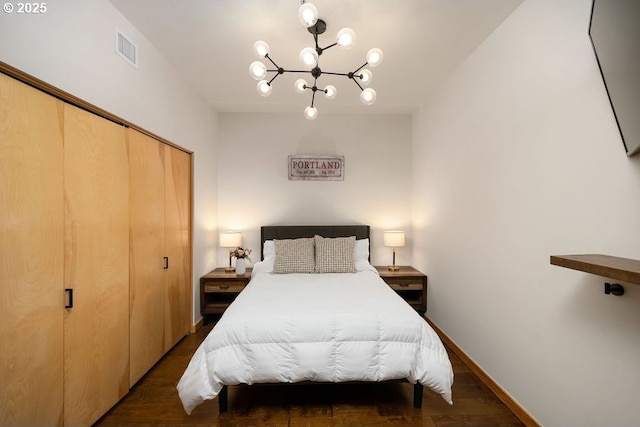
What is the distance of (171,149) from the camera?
2527mm

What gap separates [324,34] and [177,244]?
2.29 meters

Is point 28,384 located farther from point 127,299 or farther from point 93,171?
point 93,171

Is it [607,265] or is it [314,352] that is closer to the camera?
[607,265]

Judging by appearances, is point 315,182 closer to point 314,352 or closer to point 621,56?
point 314,352

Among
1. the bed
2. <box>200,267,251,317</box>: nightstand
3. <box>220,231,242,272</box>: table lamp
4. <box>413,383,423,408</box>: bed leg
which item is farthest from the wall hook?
<box>220,231,242,272</box>: table lamp

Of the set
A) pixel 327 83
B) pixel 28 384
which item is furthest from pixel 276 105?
pixel 28 384

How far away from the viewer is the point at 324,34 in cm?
202

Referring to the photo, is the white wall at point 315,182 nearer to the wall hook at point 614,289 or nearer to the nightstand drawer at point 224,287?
the nightstand drawer at point 224,287

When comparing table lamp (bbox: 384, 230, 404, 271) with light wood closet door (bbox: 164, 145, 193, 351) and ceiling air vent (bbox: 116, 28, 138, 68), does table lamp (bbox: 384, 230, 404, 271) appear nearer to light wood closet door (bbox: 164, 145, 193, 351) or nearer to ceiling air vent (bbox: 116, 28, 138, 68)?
light wood closet door (bbox: 164, 145, 193, 351)

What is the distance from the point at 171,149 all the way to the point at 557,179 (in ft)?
9.70

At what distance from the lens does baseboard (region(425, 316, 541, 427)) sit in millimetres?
1671

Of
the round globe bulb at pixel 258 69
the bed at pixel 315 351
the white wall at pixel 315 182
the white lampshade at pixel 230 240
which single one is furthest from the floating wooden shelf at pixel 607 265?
the white lampshade at pixel 230 240

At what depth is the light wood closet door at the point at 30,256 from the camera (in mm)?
1167

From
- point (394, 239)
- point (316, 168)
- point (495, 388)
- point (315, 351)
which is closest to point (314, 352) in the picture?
point (315, 351)
